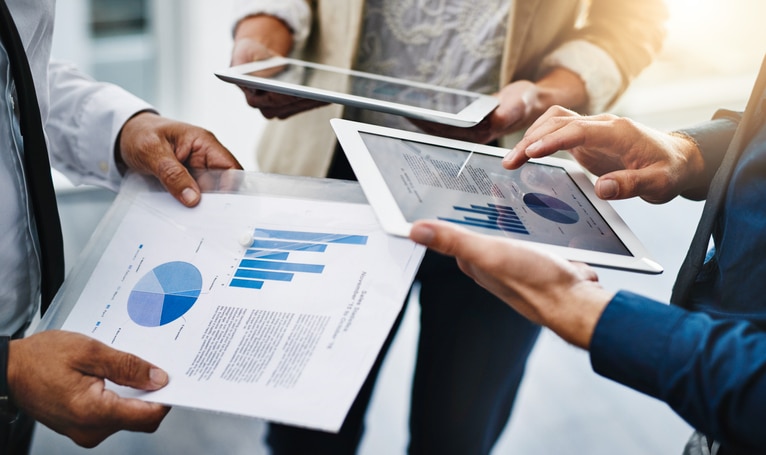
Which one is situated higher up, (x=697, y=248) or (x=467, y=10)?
(x=467, y=10)

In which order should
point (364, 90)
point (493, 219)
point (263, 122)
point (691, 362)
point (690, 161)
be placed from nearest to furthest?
point (691, 362) < point (493, 219) < point (690, 161) < point (364, 90) < point (263, 122)

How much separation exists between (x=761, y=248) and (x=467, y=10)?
0.56 metres

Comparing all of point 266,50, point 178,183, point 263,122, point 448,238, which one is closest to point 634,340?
point 448,238

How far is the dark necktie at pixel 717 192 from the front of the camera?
0.61 metres

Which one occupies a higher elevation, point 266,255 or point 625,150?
point 625,150

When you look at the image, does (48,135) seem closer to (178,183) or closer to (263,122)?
(178,183)

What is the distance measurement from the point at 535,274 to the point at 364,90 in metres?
0.39

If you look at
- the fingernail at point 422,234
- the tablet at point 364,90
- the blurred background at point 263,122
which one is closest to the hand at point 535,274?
the fingernail at point 422,234

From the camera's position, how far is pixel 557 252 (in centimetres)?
59

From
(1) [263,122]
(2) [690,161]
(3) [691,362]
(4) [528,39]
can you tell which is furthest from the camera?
(1) [263,122]

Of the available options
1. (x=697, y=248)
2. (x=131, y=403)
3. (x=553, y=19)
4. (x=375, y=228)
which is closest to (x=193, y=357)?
(x=131, y=403)

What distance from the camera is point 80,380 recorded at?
0.57 m

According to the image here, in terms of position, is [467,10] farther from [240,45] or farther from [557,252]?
[557,252]

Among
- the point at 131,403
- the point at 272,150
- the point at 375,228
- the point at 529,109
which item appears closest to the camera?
the point at 131,403
